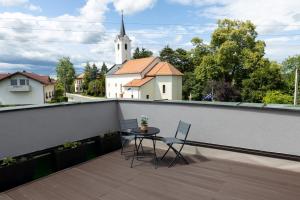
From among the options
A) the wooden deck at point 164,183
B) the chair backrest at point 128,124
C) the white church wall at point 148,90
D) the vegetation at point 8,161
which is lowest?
the wooden deck at point 164,183

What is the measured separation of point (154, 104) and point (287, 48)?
3278 centimetres

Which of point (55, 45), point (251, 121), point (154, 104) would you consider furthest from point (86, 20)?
point (251, 121)

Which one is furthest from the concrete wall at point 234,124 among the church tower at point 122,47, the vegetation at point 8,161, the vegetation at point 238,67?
the church tower at point 122,47

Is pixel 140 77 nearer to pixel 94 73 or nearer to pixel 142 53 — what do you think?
pixel 142 53

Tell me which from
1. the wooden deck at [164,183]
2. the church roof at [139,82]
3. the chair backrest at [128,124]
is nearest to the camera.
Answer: the wooden deck at [164,183]

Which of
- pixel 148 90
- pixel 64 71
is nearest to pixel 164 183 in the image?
pixel 148 90

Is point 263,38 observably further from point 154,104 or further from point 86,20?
point 154,104

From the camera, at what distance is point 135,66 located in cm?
3584

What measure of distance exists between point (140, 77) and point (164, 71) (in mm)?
4527

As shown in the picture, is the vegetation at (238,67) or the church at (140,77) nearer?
the vegetation at (238,67)

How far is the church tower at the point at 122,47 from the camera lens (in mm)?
40500

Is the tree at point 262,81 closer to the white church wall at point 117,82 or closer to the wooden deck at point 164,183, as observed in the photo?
the white church wall at point 117,82

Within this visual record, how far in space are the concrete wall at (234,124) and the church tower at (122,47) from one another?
36.8m

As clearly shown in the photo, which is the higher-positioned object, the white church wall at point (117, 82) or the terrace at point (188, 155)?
the white church wall at point (117, 82)
